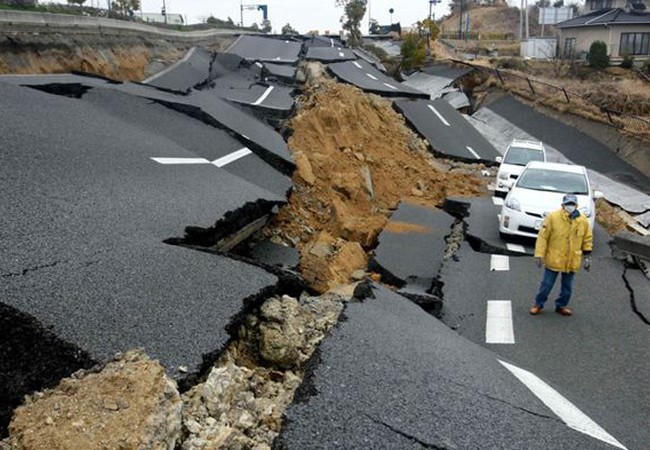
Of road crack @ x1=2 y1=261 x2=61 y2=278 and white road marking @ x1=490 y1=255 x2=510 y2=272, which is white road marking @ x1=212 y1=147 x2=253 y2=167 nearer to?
white road marking @ x1=490 y1=255 x2=510 y2=272

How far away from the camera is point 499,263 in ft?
33.9

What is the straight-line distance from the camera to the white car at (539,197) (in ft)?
36.1

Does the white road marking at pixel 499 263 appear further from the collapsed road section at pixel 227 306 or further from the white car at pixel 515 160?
the white car at pixel 515 160

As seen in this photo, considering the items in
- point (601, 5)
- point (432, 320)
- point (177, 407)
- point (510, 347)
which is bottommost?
point (510, 347)

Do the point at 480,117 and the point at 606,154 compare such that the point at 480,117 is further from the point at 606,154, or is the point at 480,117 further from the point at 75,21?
the point at 75,21

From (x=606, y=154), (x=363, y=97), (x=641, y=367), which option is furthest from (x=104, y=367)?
(x=606, y=154)

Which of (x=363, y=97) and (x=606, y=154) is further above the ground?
(x=363, y=97)

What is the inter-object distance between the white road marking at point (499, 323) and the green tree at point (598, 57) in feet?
129

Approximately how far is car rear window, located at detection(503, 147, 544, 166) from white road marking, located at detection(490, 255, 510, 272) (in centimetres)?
707

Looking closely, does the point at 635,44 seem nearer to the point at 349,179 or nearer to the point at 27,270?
the point at 349,179

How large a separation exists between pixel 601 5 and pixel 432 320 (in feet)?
204

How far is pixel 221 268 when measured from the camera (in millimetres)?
5613

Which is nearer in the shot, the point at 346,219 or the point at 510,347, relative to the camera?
the point at 510,347

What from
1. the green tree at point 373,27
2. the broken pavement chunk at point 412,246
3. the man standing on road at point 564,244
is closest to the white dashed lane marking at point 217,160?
the broken pavement chunk at point 412,246
